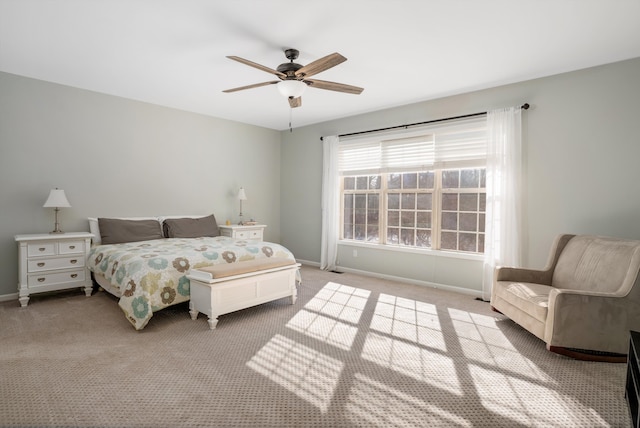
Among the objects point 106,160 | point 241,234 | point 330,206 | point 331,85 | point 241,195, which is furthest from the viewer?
point 241,195

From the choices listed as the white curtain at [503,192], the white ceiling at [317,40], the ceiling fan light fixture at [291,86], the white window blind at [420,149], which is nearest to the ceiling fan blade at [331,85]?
the ceiling fan light fixture at [291,86]

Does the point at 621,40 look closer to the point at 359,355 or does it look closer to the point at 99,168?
the point at 359,355

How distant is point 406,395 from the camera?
2002 millimetres

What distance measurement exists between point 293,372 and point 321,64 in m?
2.35

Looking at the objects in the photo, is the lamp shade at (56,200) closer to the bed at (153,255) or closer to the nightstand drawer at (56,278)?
the bed at (153,255)

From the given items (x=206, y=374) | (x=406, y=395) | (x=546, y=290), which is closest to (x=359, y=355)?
(x=406, y=395)

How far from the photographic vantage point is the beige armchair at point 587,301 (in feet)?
7.93

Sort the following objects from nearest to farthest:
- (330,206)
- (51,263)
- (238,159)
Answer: (51,263) → (330,206) → (238,159)

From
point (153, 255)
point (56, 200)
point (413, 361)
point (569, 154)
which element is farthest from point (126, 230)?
point (569, 154)

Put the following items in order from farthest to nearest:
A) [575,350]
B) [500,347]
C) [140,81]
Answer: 1. [140,81]
2. [500,347]
3. [575,350]

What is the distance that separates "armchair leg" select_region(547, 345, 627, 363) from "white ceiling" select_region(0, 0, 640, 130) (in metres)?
2.58

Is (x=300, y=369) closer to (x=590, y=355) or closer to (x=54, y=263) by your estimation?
(x=590, y=355)

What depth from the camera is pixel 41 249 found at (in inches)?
142

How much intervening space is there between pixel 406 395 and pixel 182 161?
465cm
